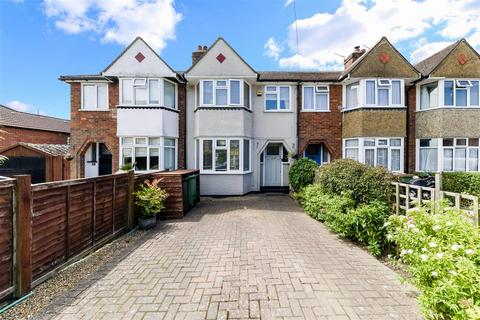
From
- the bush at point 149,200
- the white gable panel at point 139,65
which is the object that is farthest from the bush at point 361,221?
the white gable panel at point 139,65

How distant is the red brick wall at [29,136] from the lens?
1950cm

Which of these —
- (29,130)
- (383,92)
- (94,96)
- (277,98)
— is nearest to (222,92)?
(277,98)

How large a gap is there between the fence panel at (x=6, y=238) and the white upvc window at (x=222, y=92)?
29.7 feet

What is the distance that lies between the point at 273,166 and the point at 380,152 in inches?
211

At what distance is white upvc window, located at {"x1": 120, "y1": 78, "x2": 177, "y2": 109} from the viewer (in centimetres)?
1161

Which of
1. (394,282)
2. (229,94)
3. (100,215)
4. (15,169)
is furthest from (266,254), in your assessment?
(15,169)

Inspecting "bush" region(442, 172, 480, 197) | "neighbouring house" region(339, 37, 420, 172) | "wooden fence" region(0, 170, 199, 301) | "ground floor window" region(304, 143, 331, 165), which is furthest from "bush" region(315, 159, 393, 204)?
"bush" region(442, 172, 480, 197)

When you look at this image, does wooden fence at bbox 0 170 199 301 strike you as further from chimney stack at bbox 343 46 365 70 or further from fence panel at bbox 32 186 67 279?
chimney stack at bbox 343 46 365 70

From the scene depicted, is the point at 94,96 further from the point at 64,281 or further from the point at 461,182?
the point at 461,182

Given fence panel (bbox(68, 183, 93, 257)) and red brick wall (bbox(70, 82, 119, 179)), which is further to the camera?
red brick wall (bbox(70, 82, 119, 179))

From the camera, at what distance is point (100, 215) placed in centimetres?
553

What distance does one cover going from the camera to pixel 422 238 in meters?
2.93

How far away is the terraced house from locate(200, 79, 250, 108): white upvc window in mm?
48

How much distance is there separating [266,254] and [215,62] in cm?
963
